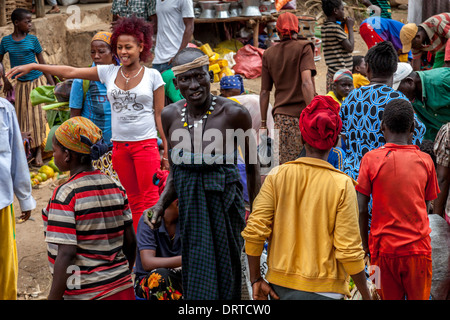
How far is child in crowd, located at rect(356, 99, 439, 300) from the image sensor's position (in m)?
3.39

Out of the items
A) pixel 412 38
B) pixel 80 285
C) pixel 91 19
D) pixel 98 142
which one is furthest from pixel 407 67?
pixel 91 19

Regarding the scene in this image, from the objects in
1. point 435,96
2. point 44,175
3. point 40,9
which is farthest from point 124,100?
point 40,9

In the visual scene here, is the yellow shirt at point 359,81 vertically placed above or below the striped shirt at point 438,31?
below

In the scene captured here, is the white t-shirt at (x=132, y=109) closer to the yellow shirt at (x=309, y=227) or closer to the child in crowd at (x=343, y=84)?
the child in crowd at (x=343, y=84)

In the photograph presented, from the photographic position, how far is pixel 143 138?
4.92 metres

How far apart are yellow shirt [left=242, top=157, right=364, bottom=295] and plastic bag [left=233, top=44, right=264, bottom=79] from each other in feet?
25.8

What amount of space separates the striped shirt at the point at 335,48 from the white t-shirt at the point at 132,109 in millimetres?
2587

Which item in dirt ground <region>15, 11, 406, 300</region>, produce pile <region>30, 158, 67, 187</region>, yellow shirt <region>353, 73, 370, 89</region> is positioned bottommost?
dirt ground <region>15, 11, 406, 300</region>

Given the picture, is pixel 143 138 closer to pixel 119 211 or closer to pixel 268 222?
pixel 119 211

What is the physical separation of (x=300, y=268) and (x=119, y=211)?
1038mm

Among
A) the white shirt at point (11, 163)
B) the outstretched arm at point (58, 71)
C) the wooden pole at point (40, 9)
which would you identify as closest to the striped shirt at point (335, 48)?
the outstretched arm at point (58, 71)

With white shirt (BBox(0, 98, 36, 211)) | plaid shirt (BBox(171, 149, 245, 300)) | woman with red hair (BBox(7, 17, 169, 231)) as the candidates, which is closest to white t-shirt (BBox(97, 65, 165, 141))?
woman with red hair (BBox(7, 17, 169, 231))

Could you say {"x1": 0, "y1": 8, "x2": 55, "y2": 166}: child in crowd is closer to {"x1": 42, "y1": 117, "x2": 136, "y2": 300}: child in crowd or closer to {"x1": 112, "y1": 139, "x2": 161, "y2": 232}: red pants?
{"x1": 112, "y1": 139, "x2": 161, "y2": 232}: red pants

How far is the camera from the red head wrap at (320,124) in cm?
284
